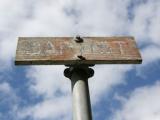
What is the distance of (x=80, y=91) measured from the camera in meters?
7.16

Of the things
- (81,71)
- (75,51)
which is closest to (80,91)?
(81,71)

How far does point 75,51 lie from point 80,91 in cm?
80

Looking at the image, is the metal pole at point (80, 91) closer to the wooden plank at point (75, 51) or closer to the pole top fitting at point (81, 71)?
the pole top fitting at point (81, 71)

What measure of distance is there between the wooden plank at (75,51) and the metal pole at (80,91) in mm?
205

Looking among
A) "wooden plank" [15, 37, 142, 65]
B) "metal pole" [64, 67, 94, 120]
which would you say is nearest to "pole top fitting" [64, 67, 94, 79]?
"metal pole" [64, 67, 94, 120]

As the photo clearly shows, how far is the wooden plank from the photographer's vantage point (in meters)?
7.31

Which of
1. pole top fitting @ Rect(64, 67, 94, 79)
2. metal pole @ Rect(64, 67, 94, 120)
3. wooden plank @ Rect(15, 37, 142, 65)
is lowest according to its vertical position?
metal pole @ Rect(64, 67, 94, 120)

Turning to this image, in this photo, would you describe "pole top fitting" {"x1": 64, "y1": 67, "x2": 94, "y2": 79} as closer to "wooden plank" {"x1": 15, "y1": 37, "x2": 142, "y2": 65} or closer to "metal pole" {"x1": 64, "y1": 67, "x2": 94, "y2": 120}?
"metal pole" {"x1": 64, "y1": 67, "x2": 94, "y2": 120}

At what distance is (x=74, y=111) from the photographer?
23.0ft

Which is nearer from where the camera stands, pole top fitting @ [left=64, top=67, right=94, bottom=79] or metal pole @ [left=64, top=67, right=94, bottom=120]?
metal pole @ [left=64, top=67, right=94, bottom=120]

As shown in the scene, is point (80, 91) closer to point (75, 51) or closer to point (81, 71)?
point (81, 71)

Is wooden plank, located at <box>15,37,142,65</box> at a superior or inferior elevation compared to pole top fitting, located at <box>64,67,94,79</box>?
superior

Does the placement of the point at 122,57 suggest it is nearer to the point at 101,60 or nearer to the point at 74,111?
the point at 101,60

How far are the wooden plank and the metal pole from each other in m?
0.21
